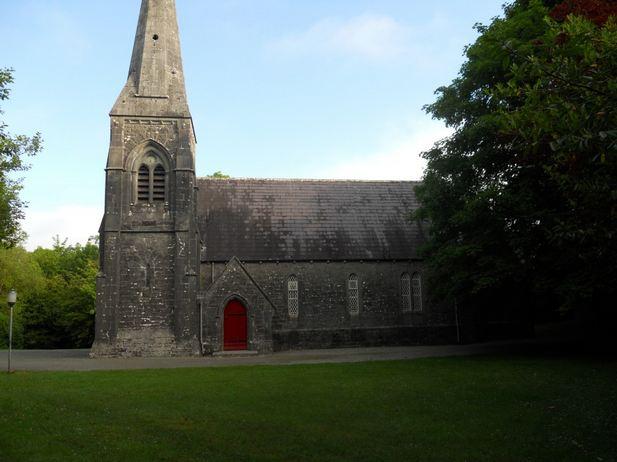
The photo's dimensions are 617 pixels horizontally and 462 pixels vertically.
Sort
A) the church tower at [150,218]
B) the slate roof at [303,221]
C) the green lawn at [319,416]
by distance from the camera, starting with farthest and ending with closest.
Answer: the slate roof at [303,221] < the church tower at [150,218] < the green lawn at [319,416]

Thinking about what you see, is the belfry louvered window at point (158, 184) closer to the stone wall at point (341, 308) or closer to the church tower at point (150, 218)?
the church tower at point (150, 218)

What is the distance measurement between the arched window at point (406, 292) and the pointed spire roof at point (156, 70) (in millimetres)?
15382

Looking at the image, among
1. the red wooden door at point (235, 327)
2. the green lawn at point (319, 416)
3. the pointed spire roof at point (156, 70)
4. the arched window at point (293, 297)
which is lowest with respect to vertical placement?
the green lawn at point (319, 416)

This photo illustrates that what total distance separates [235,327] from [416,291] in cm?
1096

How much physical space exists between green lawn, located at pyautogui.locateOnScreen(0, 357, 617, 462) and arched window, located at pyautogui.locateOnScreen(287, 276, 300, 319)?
12375 mm

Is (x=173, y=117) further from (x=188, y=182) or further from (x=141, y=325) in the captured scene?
(x=141, y=325)

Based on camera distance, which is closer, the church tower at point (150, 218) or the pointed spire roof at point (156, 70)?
the church tower at point (150, 218)

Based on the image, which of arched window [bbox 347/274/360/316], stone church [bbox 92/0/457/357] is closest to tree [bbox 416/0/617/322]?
arched window [bbox 347/274/360/316]

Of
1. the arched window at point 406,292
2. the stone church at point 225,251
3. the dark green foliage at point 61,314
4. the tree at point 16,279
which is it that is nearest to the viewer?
the stone church at point 225,251

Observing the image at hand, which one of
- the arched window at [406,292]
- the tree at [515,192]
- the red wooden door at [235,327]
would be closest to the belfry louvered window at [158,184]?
the red wooden door at [235,327]

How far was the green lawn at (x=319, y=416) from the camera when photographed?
8.67m

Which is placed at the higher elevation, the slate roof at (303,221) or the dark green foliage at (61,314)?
the slate roof at (303,221)

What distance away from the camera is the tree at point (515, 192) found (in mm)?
8703

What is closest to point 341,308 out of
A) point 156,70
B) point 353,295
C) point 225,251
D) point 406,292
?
point 353,295
